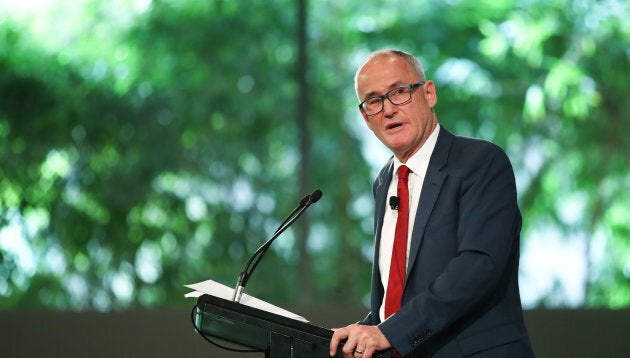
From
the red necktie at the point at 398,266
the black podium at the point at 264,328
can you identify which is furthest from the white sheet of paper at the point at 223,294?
the red necktie at the point at 398,266

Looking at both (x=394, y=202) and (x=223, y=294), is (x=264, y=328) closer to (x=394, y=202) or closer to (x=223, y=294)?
(x=223, y=294)

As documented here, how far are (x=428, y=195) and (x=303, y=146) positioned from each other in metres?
2.22

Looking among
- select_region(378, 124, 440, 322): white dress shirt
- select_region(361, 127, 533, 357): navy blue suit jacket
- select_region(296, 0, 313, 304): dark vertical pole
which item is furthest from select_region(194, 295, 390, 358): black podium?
select_region(296, 0, 313, 304): dark vertical pole

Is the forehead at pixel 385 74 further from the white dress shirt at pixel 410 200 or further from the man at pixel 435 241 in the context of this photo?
the white dress shirt at pixel 410 200

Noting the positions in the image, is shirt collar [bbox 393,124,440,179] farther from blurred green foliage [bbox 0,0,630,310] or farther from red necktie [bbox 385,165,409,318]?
blurred green foliage [bbox 0,0,630,310]

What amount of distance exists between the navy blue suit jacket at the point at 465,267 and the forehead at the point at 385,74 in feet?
0.83

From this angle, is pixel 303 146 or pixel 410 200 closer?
pixel 410 200

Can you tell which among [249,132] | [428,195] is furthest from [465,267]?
[249,132]

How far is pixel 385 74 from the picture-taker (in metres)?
2.21

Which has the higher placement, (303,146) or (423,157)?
(303,146)

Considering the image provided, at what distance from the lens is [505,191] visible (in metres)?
2.04

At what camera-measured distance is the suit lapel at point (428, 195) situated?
203 centimetres

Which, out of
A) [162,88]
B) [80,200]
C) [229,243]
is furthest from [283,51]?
[80,200]

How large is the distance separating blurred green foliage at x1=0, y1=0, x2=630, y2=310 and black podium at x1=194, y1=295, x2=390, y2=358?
238 cm
